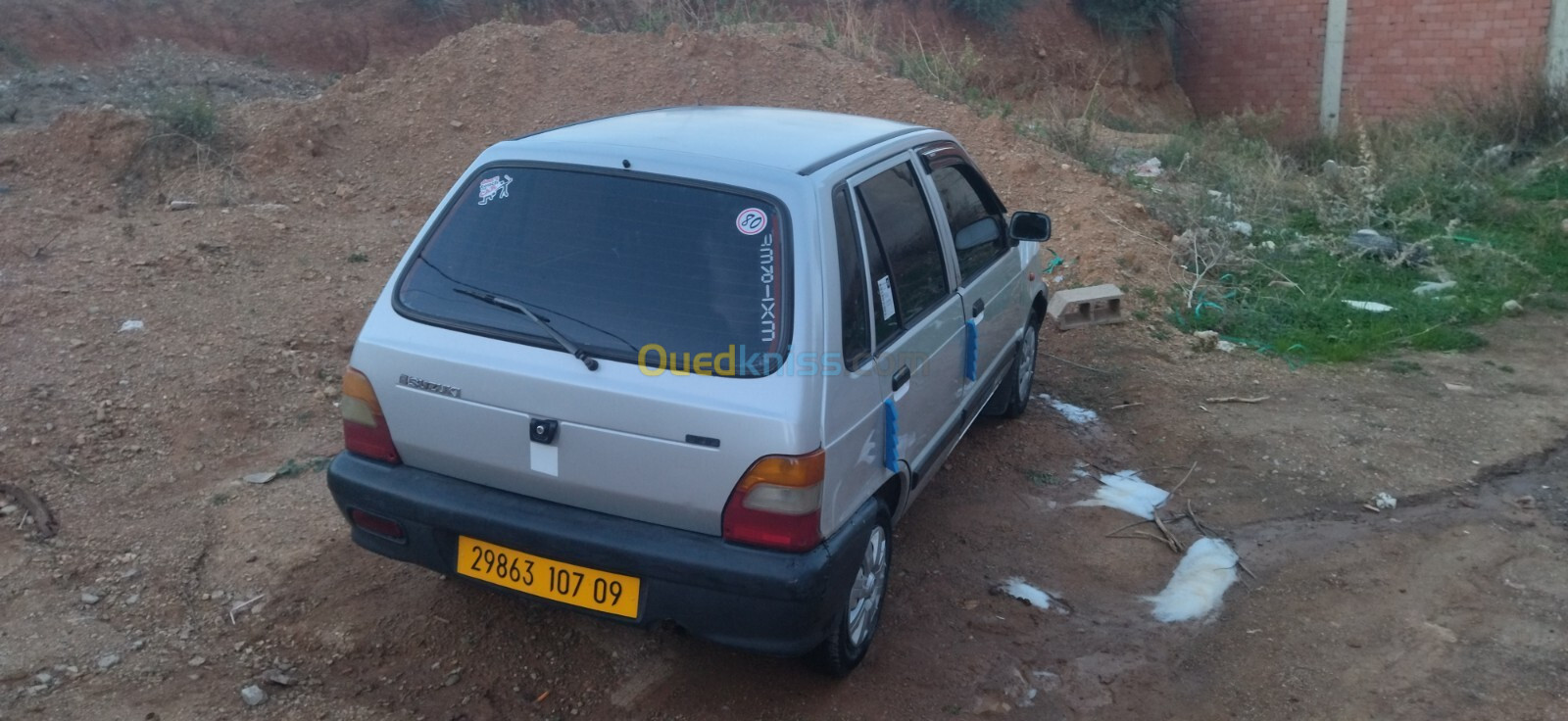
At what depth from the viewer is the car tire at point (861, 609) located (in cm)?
315

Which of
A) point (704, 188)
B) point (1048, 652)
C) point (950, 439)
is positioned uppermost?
point (704, 188)

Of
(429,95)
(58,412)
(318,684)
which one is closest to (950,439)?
(318,684)

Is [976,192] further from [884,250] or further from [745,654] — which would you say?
[745,654]

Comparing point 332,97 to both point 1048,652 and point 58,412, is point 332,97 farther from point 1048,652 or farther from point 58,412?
point 1048,652

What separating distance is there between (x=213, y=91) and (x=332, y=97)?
19.7 ft

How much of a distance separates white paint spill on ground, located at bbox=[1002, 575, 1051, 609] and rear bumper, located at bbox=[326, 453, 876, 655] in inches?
45.0

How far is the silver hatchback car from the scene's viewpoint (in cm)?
277

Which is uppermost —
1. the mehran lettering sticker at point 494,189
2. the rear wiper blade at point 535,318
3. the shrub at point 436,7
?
the shrub at point 436,7

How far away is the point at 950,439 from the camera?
13.6 feet

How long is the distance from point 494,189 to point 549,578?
1177 millimetres

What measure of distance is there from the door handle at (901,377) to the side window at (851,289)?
0.22 metres

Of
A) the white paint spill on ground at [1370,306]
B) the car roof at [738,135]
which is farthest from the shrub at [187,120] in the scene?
the white paint spill on ground at [1370,306]

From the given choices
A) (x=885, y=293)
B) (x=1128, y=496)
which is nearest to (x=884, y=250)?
(x=885, y=293)

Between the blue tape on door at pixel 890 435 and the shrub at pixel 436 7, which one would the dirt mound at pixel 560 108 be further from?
the shrub at pixel 436 7
